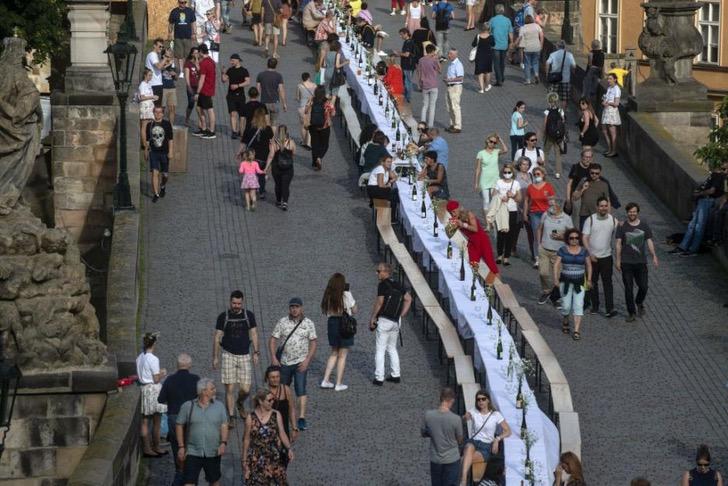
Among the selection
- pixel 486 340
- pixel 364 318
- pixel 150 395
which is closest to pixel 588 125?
pixel 364 318

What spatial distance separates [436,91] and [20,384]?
18.6m

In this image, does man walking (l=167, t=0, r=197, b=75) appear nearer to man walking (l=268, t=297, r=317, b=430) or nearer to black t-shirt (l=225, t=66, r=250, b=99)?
black t-shirt (l=225, t=66, r=250, b=99)

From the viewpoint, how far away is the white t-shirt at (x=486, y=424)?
20.3 m

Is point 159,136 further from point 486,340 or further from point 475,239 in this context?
point 486,340

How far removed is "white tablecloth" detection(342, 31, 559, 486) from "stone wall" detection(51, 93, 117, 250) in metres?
4.36

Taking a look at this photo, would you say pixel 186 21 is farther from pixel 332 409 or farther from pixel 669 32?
pixel 332 409

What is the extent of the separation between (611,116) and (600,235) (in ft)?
28.5

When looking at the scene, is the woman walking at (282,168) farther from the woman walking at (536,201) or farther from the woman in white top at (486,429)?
the woman in white top at (486,429)

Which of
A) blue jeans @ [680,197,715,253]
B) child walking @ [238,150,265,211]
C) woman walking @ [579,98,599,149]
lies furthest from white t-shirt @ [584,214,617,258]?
woman walking @ [579,98,599,149]

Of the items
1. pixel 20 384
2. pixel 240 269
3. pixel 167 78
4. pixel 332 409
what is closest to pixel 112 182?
pixel 167 78

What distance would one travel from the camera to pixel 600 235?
87.5ft

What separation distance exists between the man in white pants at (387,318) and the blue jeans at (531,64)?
1830 centimetres

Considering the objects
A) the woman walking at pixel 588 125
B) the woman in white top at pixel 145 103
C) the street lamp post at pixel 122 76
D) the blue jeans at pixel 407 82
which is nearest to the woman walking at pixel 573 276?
the street lamp post at pixel 122 76

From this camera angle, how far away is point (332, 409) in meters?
22.8
